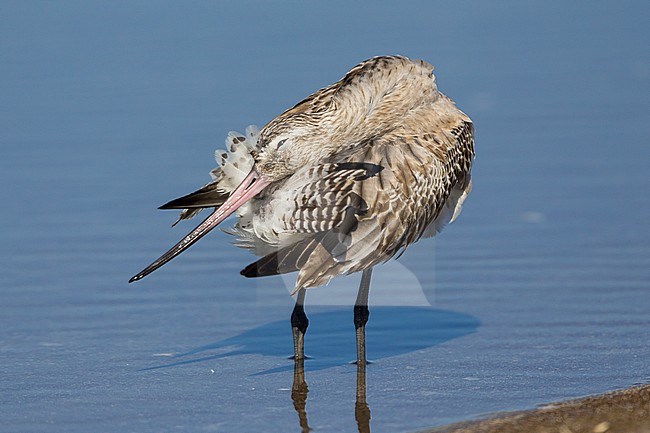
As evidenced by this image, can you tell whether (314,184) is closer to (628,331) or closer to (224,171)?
(224,171)

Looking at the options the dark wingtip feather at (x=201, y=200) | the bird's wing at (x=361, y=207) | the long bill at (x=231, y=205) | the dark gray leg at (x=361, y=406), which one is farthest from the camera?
the dark wingtip feather at (x=201, y=200)

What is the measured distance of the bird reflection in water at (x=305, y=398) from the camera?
5.25 metres

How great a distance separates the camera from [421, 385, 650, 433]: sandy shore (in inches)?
194

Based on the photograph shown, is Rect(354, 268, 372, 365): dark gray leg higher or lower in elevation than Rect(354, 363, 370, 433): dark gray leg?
higher

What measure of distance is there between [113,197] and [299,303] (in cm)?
246

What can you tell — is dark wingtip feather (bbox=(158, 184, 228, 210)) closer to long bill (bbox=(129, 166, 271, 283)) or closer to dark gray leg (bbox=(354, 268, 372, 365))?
long bill (bbox=(129, 166, 271, 283))

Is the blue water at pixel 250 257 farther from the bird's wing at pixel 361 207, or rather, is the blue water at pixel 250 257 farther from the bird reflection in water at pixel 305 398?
the bird's wing at pixel 361 207

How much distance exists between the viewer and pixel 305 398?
560cm

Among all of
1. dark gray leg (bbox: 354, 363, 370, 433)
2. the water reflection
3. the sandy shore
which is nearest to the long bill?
the water reflection

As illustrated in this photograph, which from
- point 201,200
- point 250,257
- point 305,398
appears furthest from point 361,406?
point 250,257

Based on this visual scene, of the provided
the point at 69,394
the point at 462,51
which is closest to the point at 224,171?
the point at 69,394

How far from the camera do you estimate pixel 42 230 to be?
784cm

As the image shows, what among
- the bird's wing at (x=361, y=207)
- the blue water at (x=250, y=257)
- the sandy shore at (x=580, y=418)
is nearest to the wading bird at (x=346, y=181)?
the bird's wing at (x=361, y=207)

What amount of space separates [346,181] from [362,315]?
2.61 feet
